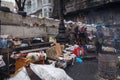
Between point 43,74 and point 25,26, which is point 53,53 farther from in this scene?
point 25,26

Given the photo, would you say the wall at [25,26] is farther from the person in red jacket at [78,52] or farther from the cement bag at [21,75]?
the cement bag at [21,75]

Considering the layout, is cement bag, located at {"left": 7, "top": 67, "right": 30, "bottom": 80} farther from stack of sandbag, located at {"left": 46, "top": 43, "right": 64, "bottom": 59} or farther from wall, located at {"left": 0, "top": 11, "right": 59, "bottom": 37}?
wall, located at {"left": 0, "top": 11, "right": 59, "bottom": 37}

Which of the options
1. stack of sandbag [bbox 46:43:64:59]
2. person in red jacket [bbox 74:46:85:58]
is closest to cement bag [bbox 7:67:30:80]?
stack of sandbag [bbox 46:43:64:59]

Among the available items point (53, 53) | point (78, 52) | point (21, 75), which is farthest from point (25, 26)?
point (21, 75)

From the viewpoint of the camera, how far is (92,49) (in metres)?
10.0

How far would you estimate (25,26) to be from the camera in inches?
424

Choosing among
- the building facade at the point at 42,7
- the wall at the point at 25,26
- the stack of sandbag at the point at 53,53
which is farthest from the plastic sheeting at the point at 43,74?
the building facade at the point at 42,7

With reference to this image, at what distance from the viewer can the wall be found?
379 inches

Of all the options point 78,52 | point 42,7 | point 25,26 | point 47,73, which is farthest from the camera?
point 42,7

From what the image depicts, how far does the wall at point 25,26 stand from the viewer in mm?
9633

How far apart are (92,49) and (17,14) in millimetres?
4932

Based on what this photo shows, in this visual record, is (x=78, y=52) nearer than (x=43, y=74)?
No

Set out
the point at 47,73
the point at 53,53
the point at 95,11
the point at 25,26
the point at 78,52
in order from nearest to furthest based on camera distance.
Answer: the point at 47,73
the point at 53,53
the point at 78,52
the point at 25,26
the point at 95,11

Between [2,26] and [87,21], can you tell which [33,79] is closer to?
[2,26]
